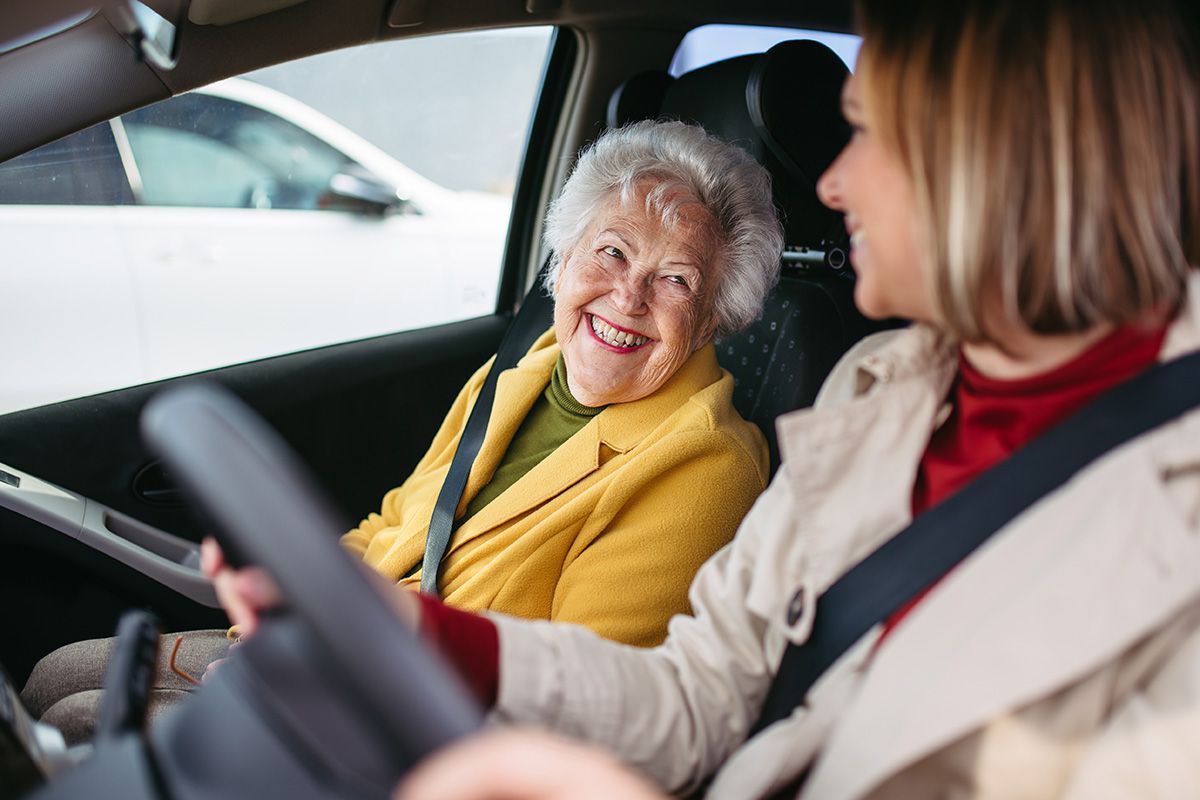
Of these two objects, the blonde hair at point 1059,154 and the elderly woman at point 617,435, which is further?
the elderly woman at point 617,435

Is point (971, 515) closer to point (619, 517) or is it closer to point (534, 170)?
point (619, 517)

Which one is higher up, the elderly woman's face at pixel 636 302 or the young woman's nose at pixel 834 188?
the young woman's nose at pixel 834 188

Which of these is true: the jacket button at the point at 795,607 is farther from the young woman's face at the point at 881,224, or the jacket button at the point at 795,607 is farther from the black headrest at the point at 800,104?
the black headrest at the point at 800,104

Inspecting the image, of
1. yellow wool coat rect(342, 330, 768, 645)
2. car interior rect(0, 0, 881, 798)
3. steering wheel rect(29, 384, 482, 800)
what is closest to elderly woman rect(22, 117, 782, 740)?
yellow wool coat rect(342, 330, 768, 645)

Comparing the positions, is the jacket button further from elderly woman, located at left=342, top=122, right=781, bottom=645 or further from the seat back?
the seat back

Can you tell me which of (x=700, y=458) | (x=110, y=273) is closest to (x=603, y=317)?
(x=700, y=458)

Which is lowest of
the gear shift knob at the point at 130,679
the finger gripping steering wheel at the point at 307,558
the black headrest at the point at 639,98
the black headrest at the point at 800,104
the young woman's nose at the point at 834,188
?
the gear shift knob at the point at 130,679

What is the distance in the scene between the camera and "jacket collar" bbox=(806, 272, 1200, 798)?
862 mm

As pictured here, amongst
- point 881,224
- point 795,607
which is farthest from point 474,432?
point 881,224

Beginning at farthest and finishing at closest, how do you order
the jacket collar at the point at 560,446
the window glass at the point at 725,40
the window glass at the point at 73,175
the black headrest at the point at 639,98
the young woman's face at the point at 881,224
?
the window glass at the point at 725,40
the black headrest at the point at 639,98
the window glass at the point at 73,175
the jacket collar at the point at 560,446
the young woman's face at the point at 881,224

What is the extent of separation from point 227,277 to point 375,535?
159 cm

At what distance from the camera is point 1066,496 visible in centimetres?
94

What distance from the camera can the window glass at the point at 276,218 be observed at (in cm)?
290

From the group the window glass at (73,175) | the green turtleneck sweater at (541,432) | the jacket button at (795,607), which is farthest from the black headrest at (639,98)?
the jacket button at (795,607)
